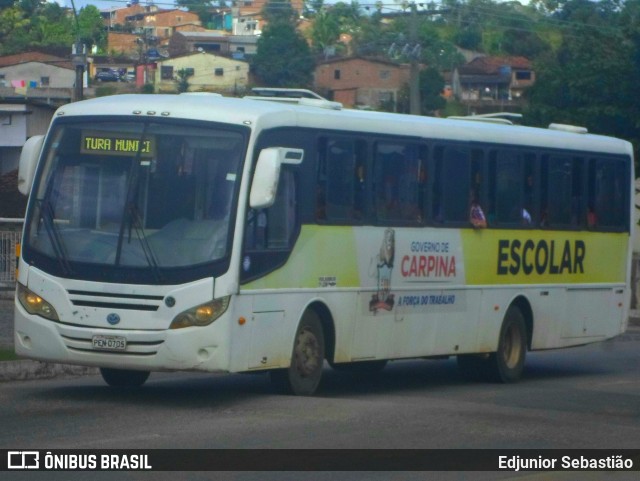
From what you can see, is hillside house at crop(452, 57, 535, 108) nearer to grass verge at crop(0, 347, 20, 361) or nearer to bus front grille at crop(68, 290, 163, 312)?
grass verge at crop(0, 347, 20, 361)

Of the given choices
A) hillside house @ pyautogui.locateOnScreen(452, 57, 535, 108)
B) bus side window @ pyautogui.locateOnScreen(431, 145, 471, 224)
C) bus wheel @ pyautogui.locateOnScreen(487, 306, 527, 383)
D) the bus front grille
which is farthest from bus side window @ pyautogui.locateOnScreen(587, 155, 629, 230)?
hillside house @ pyautogui.locateOnScreen(452, 57, 535, 108)

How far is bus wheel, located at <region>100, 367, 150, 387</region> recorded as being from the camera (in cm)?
1399

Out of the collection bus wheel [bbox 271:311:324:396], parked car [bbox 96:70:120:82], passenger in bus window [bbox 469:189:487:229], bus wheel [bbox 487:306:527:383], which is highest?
parked car [bbox 96:70:120:82]

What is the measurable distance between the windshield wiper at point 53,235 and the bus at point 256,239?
1 centimetres

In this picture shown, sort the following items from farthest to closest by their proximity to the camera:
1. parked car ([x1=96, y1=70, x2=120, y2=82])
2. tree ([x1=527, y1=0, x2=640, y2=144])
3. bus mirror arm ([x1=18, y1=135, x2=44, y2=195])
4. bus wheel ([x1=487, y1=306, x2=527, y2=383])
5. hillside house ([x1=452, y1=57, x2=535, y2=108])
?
hillside house ([x1=452, y1=57, x2=535, y2=108]) < parked car ([x1=96, y1=70, x2=120, y2=82]) < tree ([x1=527, y1=0, x2=640, y2=144]) < bus wheel ([x1=487, y1=306, x2=527, y2=383]) < bus mirror arm ([x1=18, y1=135, x2=44, y2=195])

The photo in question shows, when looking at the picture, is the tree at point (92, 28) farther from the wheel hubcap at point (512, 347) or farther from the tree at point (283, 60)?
the wheel hubcap at point (512, 347)

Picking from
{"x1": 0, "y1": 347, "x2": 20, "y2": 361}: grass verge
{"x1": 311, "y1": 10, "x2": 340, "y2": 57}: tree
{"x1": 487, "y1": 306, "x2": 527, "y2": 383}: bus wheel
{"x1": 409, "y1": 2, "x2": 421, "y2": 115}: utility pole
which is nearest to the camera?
{"x1": 0, "y1": 347, "x2": 20, "y2": 361}: grass verge

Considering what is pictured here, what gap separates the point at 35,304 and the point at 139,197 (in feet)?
4.67

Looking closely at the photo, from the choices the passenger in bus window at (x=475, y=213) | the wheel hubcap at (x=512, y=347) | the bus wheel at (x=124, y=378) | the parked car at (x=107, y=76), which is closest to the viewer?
the bus wheel at (x=124, y=378)

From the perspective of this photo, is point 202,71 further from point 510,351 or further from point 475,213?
point 475,213

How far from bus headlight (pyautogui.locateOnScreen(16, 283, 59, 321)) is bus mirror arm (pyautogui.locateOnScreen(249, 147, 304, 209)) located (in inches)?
83.6

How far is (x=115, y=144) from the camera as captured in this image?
1282 centimetres

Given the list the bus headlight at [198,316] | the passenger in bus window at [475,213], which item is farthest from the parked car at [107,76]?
the bus headlight at [198,316]

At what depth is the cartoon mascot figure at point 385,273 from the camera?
1455cm
